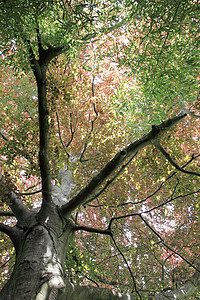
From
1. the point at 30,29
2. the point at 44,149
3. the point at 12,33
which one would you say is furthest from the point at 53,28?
the point at 44,149

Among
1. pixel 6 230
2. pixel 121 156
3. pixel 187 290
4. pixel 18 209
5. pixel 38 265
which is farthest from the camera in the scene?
pixel 187 290

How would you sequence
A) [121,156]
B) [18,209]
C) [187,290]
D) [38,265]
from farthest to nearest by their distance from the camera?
1. [187,290]
2. [18,209]
3. [121,156]
4. [38,265]

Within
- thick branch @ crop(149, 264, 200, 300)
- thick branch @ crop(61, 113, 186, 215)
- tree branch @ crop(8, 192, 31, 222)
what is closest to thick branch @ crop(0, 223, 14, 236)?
tree branch @ crop(8, 192, 31, 222)

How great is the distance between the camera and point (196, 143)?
244 inches

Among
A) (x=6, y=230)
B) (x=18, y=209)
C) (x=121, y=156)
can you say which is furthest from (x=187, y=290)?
(x=6, y=230)

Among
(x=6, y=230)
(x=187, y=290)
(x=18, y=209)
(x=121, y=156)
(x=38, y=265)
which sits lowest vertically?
(x=187, y=290)

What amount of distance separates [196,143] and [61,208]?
16.0 feet

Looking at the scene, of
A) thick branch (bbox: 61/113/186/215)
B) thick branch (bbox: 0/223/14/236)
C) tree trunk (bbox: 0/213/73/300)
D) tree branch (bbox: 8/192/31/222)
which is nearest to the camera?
tree trunk (bbox: 0/213/73/300)

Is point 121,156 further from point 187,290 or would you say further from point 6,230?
point 187,290

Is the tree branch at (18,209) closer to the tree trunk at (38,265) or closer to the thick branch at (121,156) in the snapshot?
the tree trunk at (38,265)

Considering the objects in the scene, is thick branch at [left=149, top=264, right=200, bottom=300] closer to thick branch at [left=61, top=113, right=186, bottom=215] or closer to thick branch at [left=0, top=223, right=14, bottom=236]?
thick branch at [left=61, top=113, right=186, bottom=215]

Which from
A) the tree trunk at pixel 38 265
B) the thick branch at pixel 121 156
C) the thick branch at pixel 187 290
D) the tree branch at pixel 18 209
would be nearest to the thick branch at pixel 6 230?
the tree trunk at pixel 38 265

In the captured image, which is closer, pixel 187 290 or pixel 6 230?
pixel 6 230

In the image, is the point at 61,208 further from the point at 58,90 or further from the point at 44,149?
the point at 58,90
